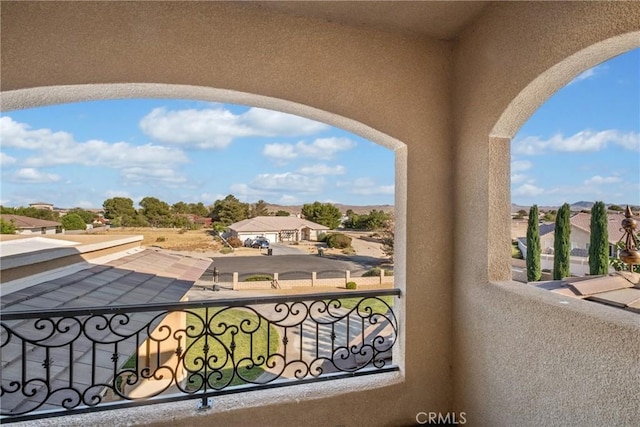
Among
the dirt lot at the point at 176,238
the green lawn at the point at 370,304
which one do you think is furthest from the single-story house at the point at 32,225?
the green lawn at the point at 370,304

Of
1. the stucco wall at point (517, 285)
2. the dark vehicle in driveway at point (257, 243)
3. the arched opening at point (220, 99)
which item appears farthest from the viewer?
the dark vehicle in driveway at point (257, 243)

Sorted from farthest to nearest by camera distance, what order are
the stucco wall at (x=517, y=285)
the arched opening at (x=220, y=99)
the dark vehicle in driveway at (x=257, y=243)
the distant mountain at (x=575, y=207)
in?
the dark vehicle in driveway at (x=257, y=243) → the arched opening at (x=220, y=99) → the distant mountain at (x=575, y=207) → the stucco wall at (x=517, y=285)

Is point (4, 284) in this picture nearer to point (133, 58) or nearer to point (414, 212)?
point (133, 58)

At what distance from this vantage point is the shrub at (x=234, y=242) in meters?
2.43

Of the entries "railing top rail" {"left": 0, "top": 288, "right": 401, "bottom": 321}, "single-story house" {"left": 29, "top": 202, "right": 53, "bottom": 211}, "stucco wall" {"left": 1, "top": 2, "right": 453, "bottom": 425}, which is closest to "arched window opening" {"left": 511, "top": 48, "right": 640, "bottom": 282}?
"stucco wall" {"left": 1, "top": 2, "right": 453, "bottom": 425}

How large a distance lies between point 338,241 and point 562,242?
4.61ft

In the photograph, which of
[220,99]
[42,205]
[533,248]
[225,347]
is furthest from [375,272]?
[42,205]

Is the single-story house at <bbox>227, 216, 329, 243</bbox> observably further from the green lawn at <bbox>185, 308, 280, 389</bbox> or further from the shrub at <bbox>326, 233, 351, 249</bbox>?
the green lawn at <bbox>185, 308, 280, 389</bbox>

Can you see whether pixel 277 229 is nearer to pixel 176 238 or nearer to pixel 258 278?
pixel 258 278

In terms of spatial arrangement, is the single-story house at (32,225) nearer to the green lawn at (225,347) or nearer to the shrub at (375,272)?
the green lawn at (225,347)

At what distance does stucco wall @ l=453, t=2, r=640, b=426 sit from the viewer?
1.40 meters

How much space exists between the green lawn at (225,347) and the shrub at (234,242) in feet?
1.53

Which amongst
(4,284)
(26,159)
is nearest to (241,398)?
(4,284)

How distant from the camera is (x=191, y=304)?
199 cm
